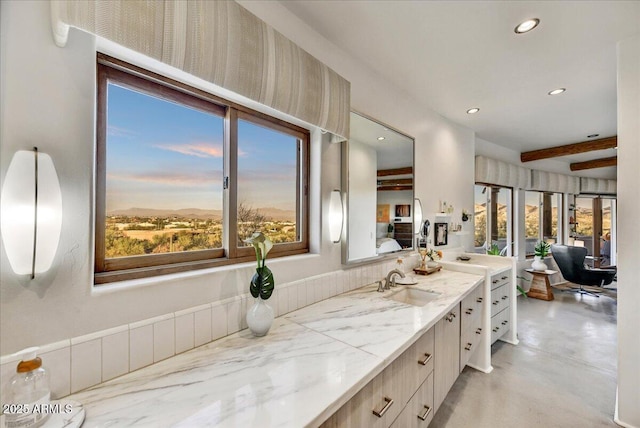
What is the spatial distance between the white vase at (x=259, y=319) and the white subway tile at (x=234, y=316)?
0.09 meters

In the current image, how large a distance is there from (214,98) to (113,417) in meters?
1.33

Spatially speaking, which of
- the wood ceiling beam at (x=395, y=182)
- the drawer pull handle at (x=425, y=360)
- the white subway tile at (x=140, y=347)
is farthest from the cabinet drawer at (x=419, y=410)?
the wood ceiling beam at (x=395, y=182)

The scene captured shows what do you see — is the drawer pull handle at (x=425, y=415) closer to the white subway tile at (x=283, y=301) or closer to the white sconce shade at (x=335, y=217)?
the white subway tile at (x=283, y=301)

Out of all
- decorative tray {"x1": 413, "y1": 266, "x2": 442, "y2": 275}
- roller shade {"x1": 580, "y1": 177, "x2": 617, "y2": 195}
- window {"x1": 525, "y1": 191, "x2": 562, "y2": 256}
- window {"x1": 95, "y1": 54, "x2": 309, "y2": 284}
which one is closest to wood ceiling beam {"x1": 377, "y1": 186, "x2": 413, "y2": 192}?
decorative tray {"x1": 413, "y1": 266, "x2": 442, "y2": 275}

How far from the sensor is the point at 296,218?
1.84 m

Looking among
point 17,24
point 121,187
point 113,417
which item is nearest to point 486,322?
point 113,417

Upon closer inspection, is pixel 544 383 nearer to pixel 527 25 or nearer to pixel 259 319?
pixel 259 319

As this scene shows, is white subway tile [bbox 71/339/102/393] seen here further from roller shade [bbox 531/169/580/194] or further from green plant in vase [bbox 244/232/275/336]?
roller shade [bbox 531/169/580/194]

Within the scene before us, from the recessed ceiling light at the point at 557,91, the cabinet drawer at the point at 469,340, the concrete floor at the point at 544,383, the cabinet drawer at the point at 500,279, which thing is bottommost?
the concrete floor at the point at 544,383

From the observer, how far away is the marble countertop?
77 centimetres

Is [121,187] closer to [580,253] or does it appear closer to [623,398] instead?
[623,398]

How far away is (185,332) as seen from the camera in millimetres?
1141

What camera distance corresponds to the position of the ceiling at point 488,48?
161 cm

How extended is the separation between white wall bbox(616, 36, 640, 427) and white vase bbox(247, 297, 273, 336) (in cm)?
233
